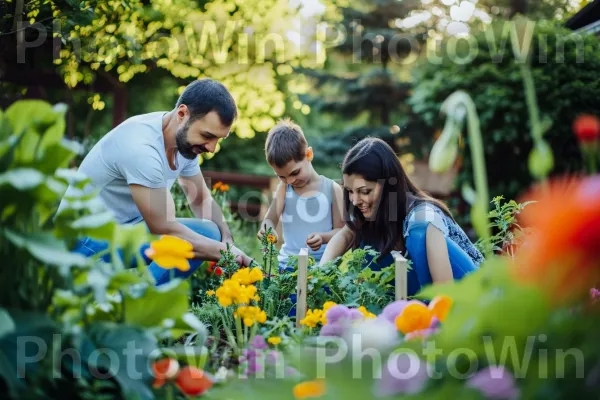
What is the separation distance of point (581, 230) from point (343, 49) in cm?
1148

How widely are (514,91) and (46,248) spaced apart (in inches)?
292

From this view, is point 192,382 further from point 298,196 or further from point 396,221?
point 298,196

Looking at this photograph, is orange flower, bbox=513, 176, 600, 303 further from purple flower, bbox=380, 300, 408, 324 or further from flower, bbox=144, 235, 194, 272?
flower, bbox=144, 235, 194, 272

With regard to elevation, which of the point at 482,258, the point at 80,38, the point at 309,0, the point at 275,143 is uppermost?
the point at 309,0

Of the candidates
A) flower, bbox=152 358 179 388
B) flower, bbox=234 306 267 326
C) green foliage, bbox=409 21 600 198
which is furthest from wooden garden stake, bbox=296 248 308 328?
green foliage, bbox=409 21 600 198

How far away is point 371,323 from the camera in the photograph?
4.62 feet

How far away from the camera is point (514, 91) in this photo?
7789 mm

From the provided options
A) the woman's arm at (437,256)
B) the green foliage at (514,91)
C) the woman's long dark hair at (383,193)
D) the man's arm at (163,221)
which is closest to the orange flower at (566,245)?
the woman's arm at (437,256)

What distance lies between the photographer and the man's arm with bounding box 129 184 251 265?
277cm

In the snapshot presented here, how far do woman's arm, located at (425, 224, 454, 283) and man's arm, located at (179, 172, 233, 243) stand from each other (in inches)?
55.2

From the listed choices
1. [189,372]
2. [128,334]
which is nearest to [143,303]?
[128,334]

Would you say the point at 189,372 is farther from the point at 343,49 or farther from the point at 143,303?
the point at 343,49

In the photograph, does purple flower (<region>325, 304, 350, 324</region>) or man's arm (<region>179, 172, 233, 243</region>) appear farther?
man's arm (<region>179, 172, 233, 243</region>)

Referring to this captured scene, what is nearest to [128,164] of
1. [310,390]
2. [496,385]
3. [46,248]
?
[46,248]
